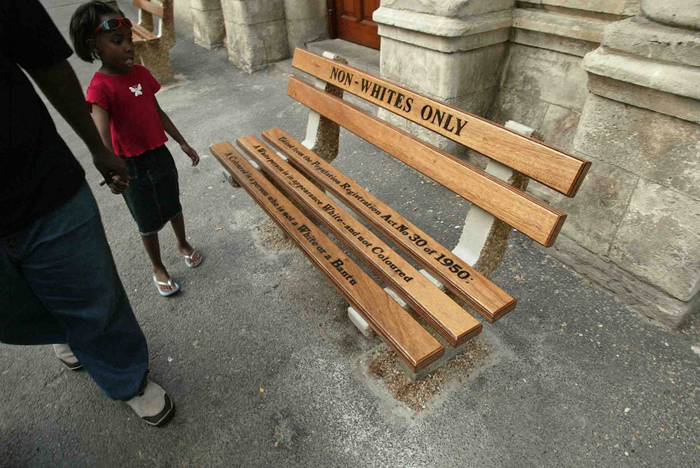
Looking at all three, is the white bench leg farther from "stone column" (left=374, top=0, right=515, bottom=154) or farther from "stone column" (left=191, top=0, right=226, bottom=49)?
"stone column" (left=191, top=0, right=226, bottom=49)

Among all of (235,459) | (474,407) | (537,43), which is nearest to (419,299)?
(474,407)

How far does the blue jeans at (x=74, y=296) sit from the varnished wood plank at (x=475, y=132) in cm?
152

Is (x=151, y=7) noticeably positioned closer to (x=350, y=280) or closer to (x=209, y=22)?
(x=209, y=22)

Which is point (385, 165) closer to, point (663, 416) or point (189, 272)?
point (189, 272)

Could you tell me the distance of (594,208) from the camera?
98.0 inches

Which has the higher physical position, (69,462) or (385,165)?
(385,165)

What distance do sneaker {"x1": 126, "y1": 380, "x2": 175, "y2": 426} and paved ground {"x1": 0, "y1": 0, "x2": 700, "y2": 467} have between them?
2.5 inches

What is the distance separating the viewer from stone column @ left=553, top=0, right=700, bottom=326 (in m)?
1.94

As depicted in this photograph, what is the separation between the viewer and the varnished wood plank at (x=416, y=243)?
1763 millimetres

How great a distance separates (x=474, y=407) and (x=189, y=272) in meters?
2.00

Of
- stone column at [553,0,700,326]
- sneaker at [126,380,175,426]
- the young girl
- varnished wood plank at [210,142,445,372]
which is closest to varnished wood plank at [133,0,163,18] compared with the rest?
varnished wood plank at [210,142,445,372]

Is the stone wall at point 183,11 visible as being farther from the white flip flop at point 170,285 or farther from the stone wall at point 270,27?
the white flip flop at point 170,285

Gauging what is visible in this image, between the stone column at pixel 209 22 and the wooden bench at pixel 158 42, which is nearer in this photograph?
the wooden bench at pixel 158 42

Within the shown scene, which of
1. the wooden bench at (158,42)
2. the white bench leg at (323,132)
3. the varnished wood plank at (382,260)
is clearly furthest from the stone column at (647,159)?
the wooden bench at (158,42)
